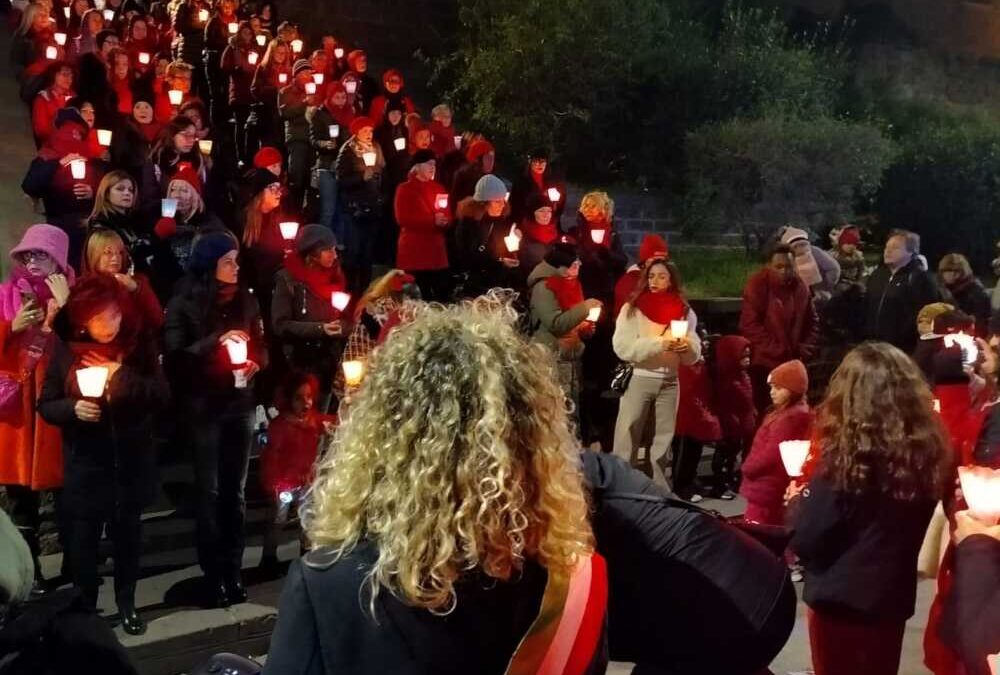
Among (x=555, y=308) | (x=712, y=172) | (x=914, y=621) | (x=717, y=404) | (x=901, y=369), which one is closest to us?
(x=901, y=369)

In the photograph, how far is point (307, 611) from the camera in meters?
2.08

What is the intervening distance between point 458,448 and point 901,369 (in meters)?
2.88

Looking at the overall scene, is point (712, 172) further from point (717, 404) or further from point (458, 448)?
point (458, 448)

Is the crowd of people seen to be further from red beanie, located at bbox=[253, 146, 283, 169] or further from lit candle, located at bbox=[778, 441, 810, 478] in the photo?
lit candle, located at bbox=[778, 441, 810, 478]

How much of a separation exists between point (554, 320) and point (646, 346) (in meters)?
0.72

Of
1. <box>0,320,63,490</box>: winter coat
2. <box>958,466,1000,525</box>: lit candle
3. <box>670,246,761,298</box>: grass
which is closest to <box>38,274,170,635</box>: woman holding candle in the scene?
<box>0,320,63,490</box>: winter coat

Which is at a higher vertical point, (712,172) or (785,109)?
(785,109)

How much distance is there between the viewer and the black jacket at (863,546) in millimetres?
4258

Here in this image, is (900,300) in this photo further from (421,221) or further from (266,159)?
(266,159)

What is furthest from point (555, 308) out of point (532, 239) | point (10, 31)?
point (10, 31)

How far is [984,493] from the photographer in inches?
153

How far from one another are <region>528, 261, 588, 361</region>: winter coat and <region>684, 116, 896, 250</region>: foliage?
770cm

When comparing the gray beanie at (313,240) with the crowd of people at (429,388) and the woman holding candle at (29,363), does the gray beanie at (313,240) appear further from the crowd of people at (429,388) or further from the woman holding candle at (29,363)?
the woman holding candle at (29,363)

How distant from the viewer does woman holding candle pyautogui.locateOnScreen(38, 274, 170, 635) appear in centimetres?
554
